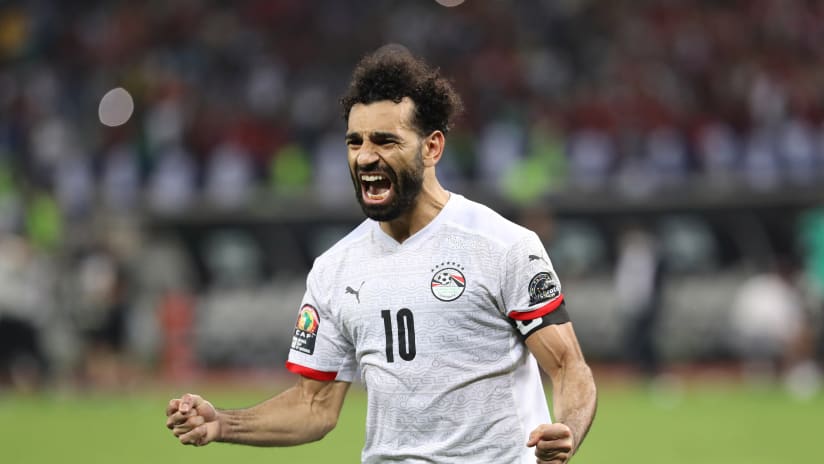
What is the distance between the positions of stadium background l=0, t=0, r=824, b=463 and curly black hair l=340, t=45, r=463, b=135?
934 centimetres

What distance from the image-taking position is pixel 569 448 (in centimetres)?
390

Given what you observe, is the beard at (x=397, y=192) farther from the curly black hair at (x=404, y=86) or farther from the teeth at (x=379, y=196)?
the curly black hair at (x=404, y=86)

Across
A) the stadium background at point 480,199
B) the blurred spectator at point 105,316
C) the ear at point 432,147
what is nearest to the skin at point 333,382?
the ear at point 432,147

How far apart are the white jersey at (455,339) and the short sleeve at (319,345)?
0.18 meters

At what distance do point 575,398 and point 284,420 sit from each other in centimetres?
105

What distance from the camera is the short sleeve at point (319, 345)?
4688mm

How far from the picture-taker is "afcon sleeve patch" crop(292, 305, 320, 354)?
4.72 m

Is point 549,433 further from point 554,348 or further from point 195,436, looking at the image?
point 195,436

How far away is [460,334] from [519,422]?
334 millimetres

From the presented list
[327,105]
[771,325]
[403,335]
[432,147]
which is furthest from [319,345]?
[327,105]

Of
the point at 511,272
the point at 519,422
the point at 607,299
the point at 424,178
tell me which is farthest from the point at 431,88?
the point at 607,299

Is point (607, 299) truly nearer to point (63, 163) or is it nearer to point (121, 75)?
point (63, 163)

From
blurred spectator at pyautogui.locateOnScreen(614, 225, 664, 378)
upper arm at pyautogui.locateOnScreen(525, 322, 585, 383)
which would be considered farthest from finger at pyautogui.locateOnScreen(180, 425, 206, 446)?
blurred spectator at pyautogui.locateOnScreen(614, 225, 664, 378)

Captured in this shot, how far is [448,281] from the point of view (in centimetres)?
438
